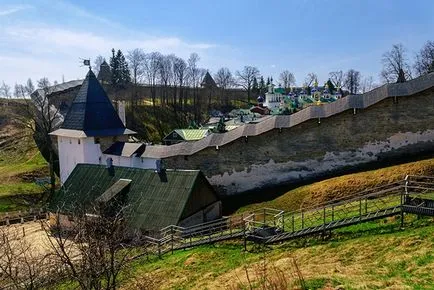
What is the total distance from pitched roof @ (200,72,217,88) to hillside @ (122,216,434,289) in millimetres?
72071

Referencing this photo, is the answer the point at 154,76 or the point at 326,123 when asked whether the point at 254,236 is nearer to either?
the point at 326,123

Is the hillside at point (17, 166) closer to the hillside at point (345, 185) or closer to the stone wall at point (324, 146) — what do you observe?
the stone wall at point (324, 146)

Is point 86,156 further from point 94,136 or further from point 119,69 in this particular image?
point 119,69

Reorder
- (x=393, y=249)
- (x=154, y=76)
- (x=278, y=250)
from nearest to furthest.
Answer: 1. (x=393, y=249)
2. (x=278, y=250)
3. (x=154, y=76)

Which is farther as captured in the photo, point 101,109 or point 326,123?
point 101,109

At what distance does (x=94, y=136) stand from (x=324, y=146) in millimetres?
13356

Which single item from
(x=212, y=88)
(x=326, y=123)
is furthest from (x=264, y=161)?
(x=212, y=88)

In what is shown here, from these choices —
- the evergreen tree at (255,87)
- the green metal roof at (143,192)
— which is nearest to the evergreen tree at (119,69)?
the evergreen tree at (255,87)

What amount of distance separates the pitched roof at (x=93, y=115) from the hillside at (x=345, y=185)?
12439mm

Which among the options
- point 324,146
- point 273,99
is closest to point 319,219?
point 324,146

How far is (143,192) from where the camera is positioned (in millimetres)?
18391

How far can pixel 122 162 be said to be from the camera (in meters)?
24.1

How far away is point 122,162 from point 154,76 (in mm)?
51720

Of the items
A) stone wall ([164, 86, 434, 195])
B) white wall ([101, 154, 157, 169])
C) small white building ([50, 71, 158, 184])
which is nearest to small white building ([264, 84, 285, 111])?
small white building ([50, 71, 158, 184])
